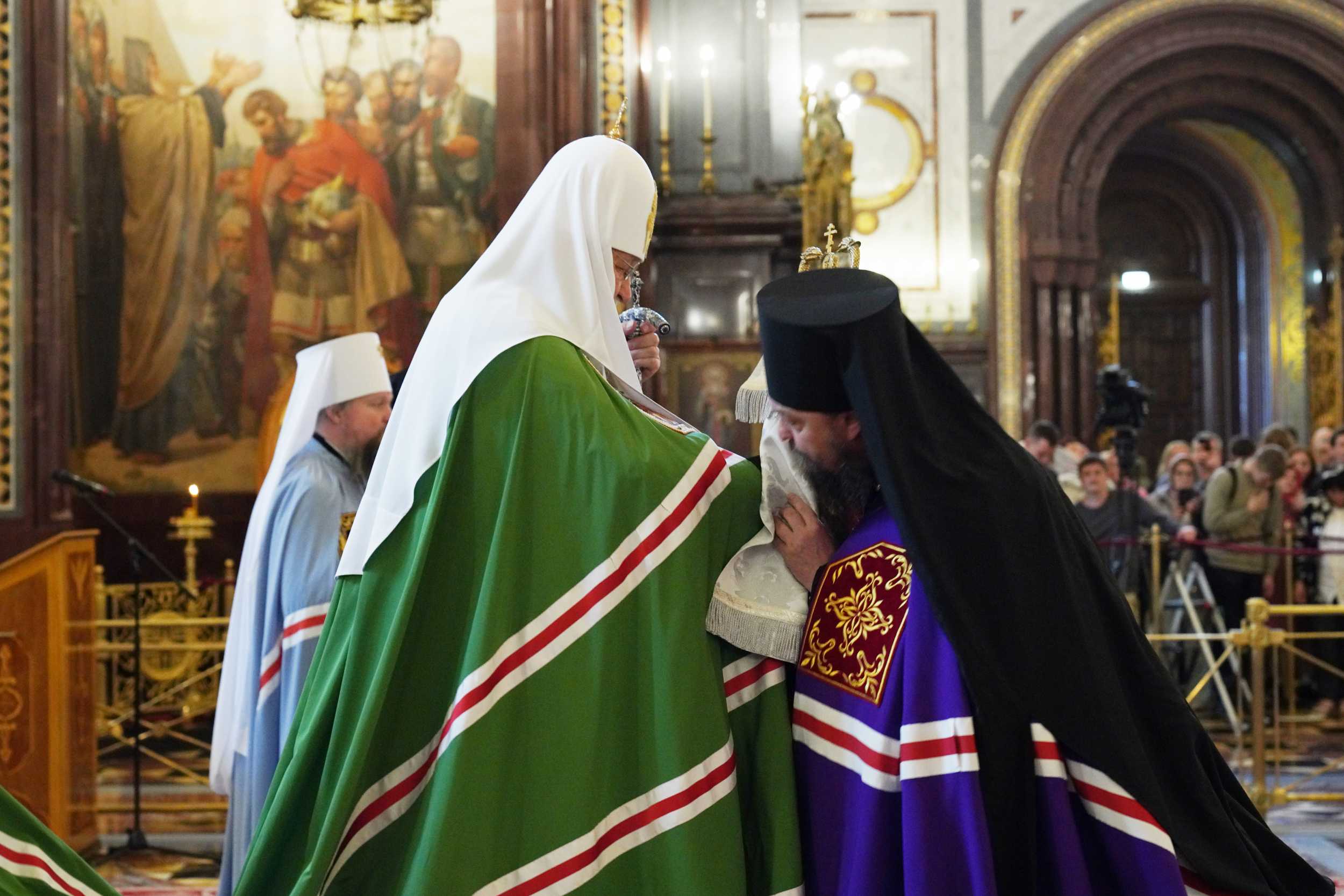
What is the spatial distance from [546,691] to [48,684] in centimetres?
387

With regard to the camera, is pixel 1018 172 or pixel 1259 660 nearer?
pixel 1259 660

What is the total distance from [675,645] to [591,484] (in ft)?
1.08

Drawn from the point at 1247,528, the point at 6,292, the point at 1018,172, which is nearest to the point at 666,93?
the point at 1018,172

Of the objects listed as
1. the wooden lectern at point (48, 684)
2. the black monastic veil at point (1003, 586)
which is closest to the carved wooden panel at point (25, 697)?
the wooden lectern at point (48, 684)

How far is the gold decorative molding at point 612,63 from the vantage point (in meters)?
10.3

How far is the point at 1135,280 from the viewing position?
21.1m

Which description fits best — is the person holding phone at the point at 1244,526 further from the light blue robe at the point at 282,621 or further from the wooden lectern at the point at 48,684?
the wooden lectern at the point at 48,684

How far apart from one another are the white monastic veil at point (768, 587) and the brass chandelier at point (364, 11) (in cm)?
689

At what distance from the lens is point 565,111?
8.92m

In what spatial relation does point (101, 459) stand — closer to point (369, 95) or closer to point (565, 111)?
point (369, 95)

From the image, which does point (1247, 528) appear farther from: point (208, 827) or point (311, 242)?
point (208, 827)

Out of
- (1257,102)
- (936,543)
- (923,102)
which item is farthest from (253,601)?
(1257,102)

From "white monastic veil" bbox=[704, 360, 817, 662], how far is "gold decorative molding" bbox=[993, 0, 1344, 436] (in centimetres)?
1203

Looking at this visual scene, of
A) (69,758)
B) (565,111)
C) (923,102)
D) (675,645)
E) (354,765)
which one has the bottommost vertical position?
(69,758)
